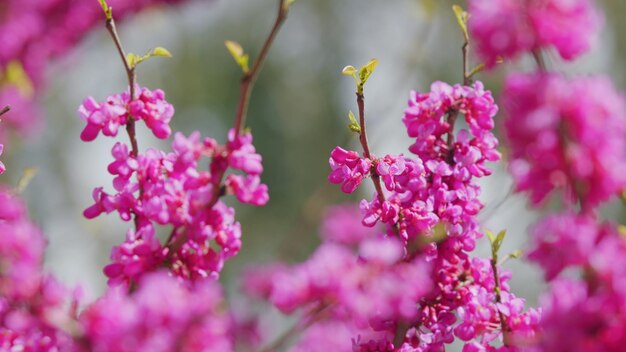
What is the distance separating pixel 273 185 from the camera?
1375cm

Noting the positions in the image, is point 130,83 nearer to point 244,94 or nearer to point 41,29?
point 244,94

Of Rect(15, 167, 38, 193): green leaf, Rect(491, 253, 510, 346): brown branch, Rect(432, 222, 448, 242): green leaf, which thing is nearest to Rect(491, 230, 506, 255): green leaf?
Rect(491, 253, 510, 346): brown branch

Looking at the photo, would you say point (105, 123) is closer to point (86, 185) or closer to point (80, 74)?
point (80, 74)

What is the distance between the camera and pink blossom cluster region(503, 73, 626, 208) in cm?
118

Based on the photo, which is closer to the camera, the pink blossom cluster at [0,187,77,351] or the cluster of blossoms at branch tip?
the pink blossom cluster at [0,187,77,351]

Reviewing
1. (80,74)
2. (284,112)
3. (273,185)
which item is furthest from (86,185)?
(284,112)

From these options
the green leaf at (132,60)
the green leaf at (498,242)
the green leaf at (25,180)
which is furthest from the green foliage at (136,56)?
the green leaf at (498,242)

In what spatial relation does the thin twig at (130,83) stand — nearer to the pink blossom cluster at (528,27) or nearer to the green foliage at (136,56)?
the green foliage at (136,56)

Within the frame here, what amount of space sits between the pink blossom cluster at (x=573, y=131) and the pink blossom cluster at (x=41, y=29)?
3.85 m

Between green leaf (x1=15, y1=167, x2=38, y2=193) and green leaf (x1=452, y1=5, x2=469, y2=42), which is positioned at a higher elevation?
green leaf (x1=15, y1=167, x2=38, y2=193)

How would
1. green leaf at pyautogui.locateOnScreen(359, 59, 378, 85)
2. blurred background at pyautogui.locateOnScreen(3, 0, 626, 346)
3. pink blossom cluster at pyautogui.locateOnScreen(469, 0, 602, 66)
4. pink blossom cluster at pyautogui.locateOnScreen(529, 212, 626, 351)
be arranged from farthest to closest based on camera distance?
blurred background at pyautogui.locateOnScreen(3, 0, 626, 346)
green leaf at pyautogui.locateOnScreen(359, 59, 378, 85)
pink blossom cluster at pyautogui.locateOnScreen(469, 0, 602, 66)
pink blossom cluster at pyautogui.locateOnScreen(529, 212, 626, 351)

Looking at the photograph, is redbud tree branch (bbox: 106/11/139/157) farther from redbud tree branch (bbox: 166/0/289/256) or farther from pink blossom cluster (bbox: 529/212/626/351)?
pink blossom cluster (bbox: 529/212/626/351)

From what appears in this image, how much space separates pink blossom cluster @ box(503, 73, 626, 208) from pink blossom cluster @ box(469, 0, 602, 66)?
0.07m

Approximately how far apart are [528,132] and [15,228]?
0.98 m
